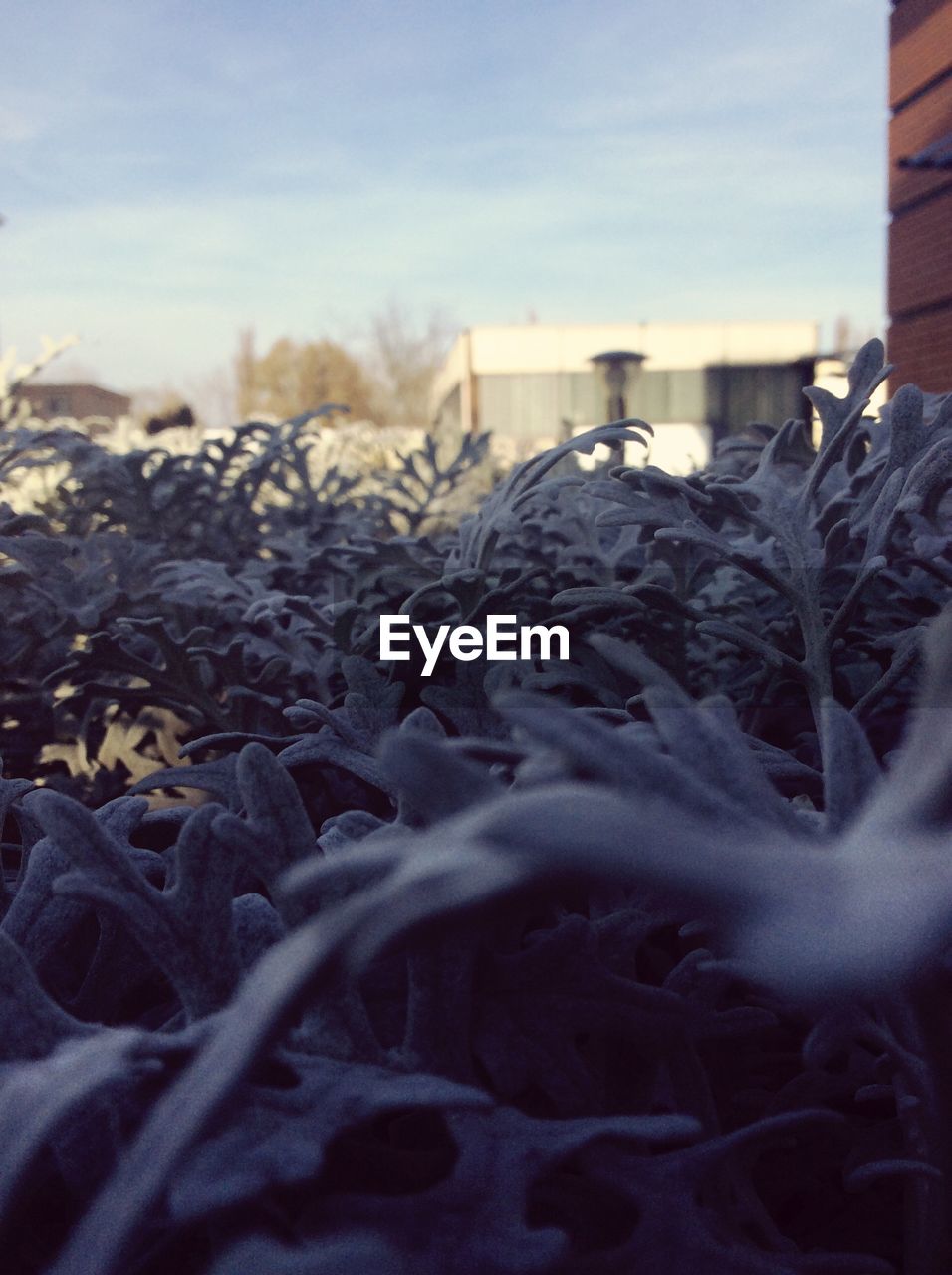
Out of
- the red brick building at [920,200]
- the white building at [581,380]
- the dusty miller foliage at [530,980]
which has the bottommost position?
the dusty miller foliage at [530,980]

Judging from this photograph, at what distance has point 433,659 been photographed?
1.11m

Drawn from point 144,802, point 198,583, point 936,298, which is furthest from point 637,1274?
point 936,298

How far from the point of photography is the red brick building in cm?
718

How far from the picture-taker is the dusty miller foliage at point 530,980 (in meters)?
0.38

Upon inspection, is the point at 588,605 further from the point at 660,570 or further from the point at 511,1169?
the point at 511,1169

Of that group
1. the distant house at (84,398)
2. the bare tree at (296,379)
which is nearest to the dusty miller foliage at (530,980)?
the bare tree at (296,379)

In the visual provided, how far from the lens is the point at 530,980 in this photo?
611 millimetres

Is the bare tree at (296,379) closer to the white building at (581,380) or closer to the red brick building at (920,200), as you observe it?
the white building at (581,380)

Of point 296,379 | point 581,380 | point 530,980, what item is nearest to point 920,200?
point 530,980

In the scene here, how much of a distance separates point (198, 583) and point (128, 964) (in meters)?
0.94

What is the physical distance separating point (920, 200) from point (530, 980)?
8126 mm

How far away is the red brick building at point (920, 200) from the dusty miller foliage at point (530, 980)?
698cm

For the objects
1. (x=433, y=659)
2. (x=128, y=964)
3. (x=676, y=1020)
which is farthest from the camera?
(x=433, y=659)

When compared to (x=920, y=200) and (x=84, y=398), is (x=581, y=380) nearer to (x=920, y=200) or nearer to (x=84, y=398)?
(x=84, y=398)
